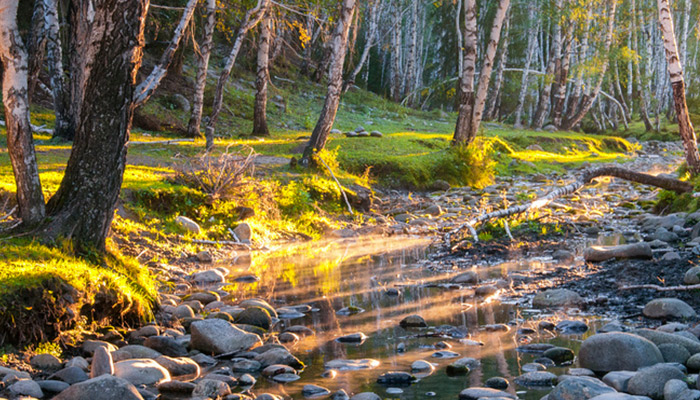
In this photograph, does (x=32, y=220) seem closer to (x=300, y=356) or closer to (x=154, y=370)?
(x=154, y=370)

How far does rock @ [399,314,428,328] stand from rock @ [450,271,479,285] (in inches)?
70.0

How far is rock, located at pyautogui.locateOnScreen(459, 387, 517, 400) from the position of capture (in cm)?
384

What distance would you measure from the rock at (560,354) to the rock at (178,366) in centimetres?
255

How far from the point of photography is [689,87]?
41.2 meters

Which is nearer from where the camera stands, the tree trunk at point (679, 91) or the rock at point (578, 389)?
the rock at point (578, 389)

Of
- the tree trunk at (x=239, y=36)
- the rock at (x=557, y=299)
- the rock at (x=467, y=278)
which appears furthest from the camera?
the tree trunk at (x=239, y=36)

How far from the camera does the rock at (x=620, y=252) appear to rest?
7.51 m

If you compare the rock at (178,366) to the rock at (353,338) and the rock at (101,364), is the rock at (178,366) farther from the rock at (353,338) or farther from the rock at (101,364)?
the rock at (353,338)

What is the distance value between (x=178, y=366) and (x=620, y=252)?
543 cm

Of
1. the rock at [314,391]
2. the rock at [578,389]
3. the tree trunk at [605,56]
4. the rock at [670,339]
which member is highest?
the tree trunk at [605,56]

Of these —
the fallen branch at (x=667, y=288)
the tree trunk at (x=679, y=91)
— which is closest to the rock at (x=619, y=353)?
the fallen branch at (x=667, y=288)

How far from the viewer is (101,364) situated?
4273 millimetres

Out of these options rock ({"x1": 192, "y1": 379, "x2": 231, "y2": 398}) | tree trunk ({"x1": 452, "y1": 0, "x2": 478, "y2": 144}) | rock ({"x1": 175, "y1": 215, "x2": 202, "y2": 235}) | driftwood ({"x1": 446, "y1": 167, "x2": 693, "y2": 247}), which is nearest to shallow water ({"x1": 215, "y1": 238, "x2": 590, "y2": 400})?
rock ({"x1": 192, "y1": 379, "x2": 231, "y2": 398})

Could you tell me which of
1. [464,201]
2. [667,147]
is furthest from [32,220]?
[667,147]
